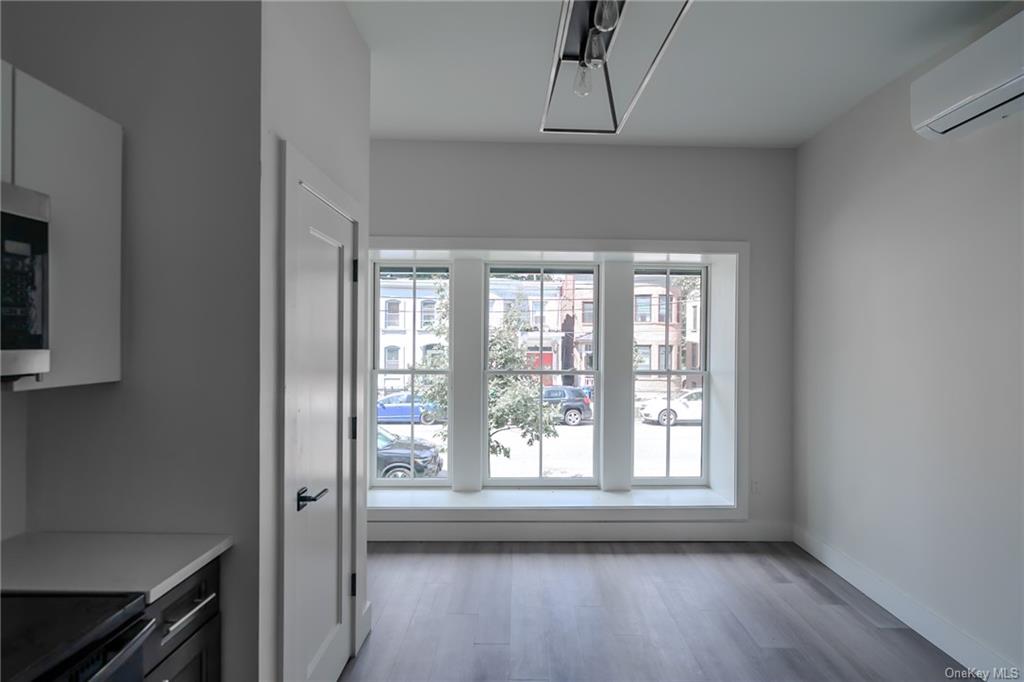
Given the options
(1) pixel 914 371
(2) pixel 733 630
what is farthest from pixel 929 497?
(2) pixel 733 630

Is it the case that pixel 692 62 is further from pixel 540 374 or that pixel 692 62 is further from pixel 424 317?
pixel 424 317

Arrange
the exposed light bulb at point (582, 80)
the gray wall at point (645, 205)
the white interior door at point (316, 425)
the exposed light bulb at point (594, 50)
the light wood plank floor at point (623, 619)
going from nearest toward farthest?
1. the white interior door at point (316, 425)
2. the exposed light bulb at point (594, 50)
3. the exposed light bulb at point (582, 80)
4. the light wood plank floor at point (623, 619)
5. the gray wall at point (645, 205)

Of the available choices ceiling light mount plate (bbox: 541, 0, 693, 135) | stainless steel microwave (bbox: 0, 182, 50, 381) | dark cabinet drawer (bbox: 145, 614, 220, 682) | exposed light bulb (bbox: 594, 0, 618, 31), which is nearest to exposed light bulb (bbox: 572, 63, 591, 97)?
ceiling light mount plate (bbox: 541, 0, 693, 135)

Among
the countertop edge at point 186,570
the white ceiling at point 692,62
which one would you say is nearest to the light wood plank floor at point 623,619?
the countertop edge at point 186,570

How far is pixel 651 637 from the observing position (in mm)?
2846

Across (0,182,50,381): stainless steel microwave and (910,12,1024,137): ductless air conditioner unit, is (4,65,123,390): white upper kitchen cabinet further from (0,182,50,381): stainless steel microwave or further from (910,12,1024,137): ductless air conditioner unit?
(910,12,1024,137): ductless air conditioner unit

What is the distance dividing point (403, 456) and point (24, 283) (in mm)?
3551

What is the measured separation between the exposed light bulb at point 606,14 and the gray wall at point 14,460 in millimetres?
2116

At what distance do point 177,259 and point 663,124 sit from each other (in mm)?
3172

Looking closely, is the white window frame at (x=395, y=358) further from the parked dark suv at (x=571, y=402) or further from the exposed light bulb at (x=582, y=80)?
the exposed light bulb at (x=582, y=80)

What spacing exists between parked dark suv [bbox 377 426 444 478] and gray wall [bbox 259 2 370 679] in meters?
2.81

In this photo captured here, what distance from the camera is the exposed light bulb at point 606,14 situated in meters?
1.76

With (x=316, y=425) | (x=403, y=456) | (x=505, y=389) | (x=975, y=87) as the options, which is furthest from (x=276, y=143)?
(x=403, y=456)

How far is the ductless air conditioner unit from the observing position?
2156 millimetres
